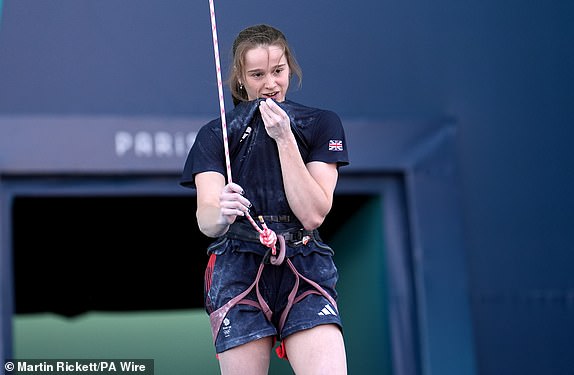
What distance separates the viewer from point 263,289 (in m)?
2.23

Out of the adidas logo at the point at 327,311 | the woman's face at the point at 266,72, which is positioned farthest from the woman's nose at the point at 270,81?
the adidas logo at the point at 327,311

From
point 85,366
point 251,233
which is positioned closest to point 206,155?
point 251,233

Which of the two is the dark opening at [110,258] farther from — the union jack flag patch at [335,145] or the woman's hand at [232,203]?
the woman's hand at [232,203]

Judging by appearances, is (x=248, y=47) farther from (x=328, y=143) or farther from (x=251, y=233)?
(x=251, y=233)

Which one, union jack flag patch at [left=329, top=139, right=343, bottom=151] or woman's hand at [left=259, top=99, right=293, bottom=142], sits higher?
woman's hand at [left=259, top=99, right=293, bottom=142]

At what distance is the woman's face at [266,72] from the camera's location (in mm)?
2328

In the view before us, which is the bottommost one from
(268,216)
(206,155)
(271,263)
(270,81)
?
(271,263)

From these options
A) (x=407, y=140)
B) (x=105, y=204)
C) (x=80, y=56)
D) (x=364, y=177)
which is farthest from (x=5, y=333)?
(x=407, y=140)

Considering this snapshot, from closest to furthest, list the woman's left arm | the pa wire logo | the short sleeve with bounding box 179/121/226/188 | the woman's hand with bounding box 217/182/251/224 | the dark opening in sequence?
1. the woman's hand with bounding box 217/182/251/224
2. the woman's left arm
3. the short sleeve with bounding box 179/121/226/188
4. the pa wire logo
5. the dark opening

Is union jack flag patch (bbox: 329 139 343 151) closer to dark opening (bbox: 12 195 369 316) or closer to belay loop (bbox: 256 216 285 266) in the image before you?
belay loop (bbox: 256 216 285 266)

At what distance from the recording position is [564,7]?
4.00 metres

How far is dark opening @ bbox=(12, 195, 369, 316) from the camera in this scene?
4.12m

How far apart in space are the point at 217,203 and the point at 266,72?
373mm

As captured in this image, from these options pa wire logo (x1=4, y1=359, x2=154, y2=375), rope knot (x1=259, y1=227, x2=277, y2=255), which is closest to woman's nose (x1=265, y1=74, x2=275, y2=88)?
rope knot (x1=259, y1=227, x2=277, y2=255)
